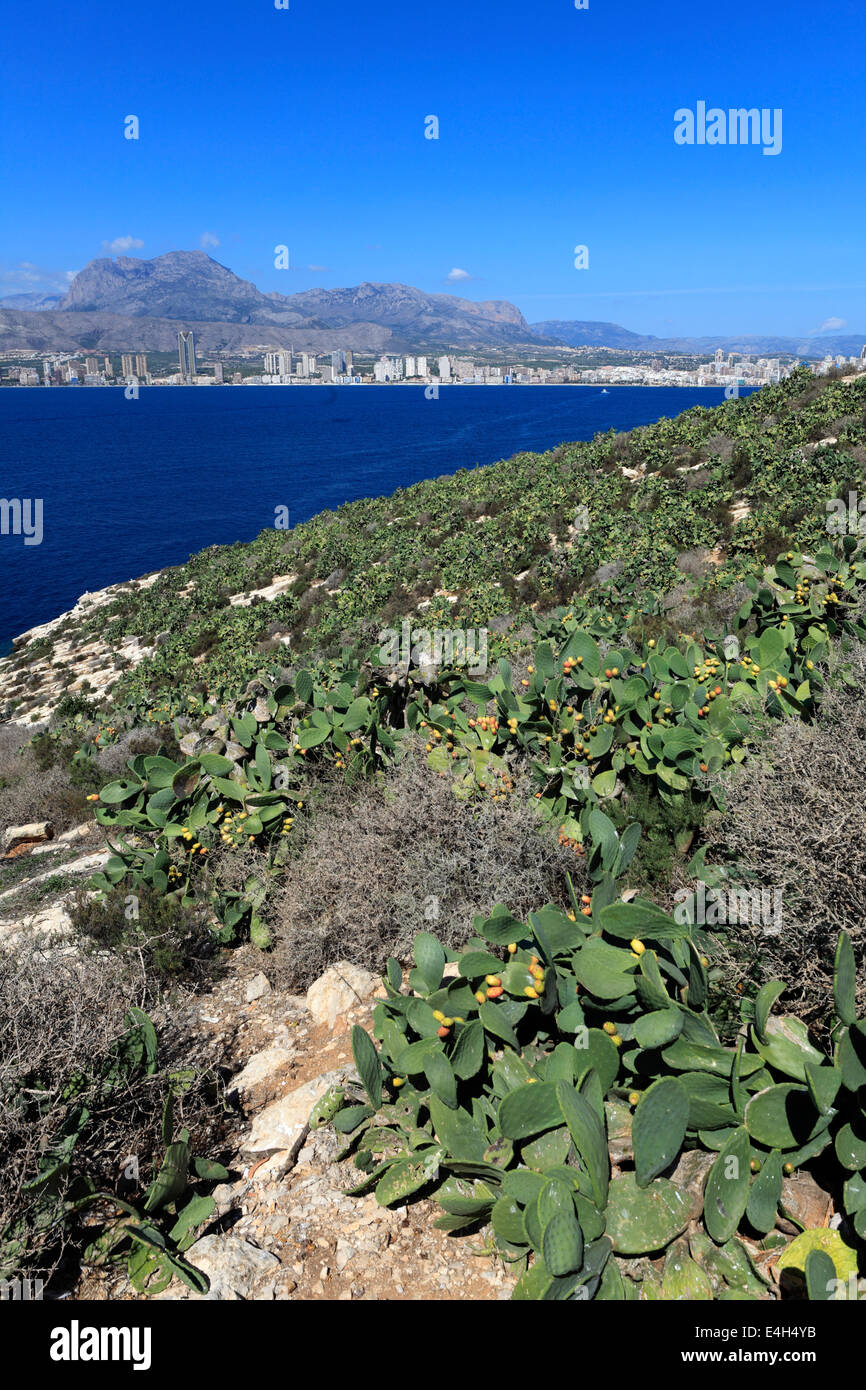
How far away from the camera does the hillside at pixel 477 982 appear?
2266mm

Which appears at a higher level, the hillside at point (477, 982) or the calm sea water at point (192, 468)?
the calm sea water at point (192, 468)

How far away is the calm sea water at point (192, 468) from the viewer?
4075 cm

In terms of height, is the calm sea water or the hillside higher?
the calm sea water

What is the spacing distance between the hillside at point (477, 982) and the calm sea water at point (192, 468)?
26.8 m

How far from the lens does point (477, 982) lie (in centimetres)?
303

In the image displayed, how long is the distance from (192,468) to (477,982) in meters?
75.5

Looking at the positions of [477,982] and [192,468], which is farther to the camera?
[192,468]

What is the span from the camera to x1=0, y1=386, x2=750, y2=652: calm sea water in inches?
1604

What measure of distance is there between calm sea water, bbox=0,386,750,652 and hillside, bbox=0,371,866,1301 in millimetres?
26753

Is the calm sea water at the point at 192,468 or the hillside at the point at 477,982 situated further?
the calm sea water at the point at 192,468

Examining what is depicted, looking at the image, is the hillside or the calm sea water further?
the calm sea water

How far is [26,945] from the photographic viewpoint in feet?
12.4

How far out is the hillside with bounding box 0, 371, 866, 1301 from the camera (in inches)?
89.2

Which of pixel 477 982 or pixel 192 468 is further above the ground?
pixel 192 468
